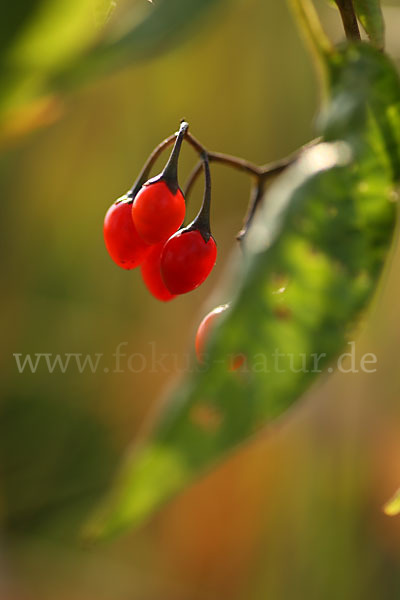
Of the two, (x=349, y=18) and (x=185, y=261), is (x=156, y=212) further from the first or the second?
(x=349, y=18)

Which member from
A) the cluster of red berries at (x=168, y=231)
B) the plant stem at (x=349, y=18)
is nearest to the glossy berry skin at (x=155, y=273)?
the cluster of red berries at (x=168, y=231)

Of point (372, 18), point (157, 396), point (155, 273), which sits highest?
point (372, 18)

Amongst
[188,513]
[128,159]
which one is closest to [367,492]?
[188,513]

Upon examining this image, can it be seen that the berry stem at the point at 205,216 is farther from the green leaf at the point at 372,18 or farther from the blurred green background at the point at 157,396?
the blurred green background at the point at 157,396

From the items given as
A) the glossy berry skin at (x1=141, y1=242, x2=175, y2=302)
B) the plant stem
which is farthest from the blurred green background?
the plant stem

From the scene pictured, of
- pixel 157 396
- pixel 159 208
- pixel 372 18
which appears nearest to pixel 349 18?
pixel 372 18
